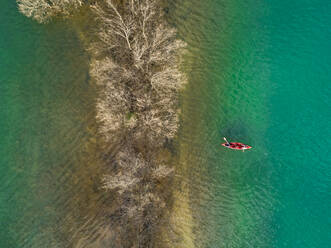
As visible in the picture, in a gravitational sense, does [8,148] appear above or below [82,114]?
below

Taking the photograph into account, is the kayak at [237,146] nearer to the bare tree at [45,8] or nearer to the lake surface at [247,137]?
the lake surface at [247,137]

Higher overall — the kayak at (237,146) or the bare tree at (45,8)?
the bare tree at (45,8)

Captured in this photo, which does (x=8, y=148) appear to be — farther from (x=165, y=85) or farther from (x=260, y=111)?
(x=260, y=111)

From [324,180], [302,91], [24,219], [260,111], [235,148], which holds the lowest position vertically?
[24,219]

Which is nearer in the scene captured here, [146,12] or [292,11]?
[146,12]

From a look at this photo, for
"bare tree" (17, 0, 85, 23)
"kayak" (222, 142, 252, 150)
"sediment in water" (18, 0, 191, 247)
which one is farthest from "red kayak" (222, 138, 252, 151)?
"bare tree" (17, 0, 85, 23)

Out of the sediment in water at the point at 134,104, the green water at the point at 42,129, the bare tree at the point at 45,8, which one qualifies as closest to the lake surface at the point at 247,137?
the green water at the point at 42,129

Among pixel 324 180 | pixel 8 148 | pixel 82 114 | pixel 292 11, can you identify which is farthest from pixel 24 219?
pixel 292 11
